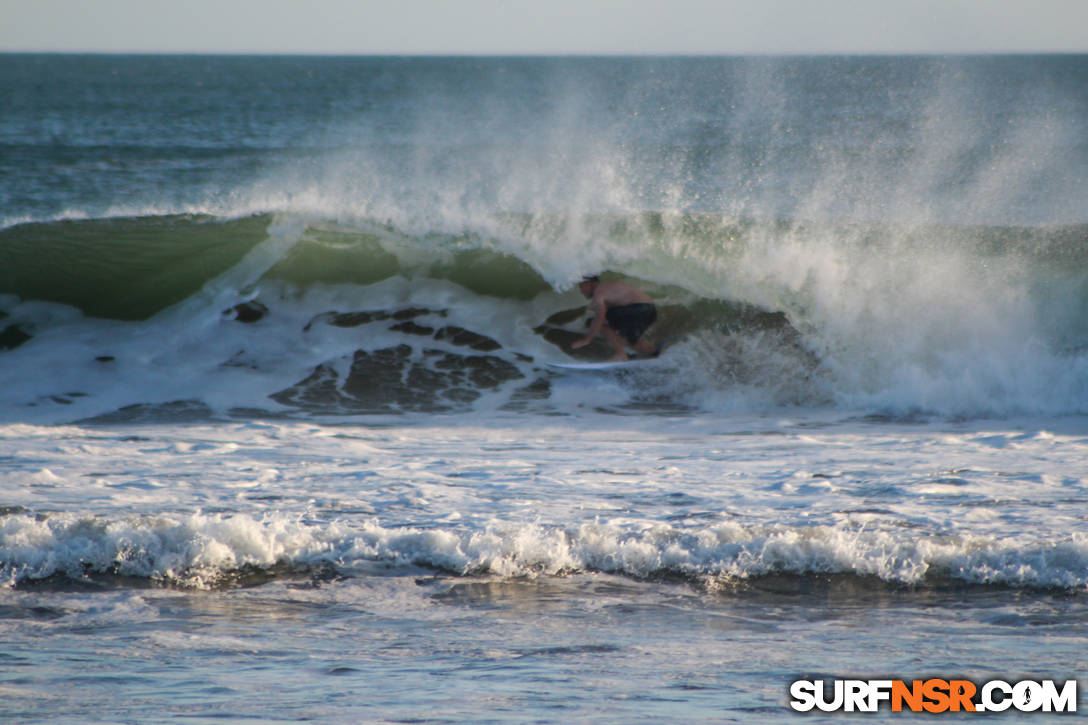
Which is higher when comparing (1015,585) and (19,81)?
(19,81)

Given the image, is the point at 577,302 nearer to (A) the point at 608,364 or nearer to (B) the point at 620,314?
(B) the point at 620,314

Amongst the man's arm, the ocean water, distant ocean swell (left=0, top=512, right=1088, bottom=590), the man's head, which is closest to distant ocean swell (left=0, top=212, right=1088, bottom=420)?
the ocean water

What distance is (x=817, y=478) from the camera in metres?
5.97

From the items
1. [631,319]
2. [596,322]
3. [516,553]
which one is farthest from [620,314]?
[516,553]

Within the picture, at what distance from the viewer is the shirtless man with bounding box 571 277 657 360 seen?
930cm

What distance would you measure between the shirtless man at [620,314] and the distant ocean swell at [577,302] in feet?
0.55

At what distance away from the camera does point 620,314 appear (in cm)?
948

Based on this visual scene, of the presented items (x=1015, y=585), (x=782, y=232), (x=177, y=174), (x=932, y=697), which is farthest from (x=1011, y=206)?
(x=177, y=174)

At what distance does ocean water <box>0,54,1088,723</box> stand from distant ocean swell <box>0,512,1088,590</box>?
2cm

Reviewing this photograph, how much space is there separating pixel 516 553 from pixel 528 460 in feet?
6.04

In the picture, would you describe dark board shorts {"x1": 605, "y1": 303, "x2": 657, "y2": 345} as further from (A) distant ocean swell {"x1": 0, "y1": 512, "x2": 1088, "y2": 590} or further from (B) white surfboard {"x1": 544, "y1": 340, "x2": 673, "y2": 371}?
Result: (A) distant ocean swell {"x1": 0, "y1": 512, "x2": 1088, "y2": 590}

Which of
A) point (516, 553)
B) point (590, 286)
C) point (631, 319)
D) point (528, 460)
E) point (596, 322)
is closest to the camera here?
point (516, 553)

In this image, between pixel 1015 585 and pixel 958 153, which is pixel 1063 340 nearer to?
pixel 1015 585

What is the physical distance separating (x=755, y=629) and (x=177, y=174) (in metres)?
25.7
